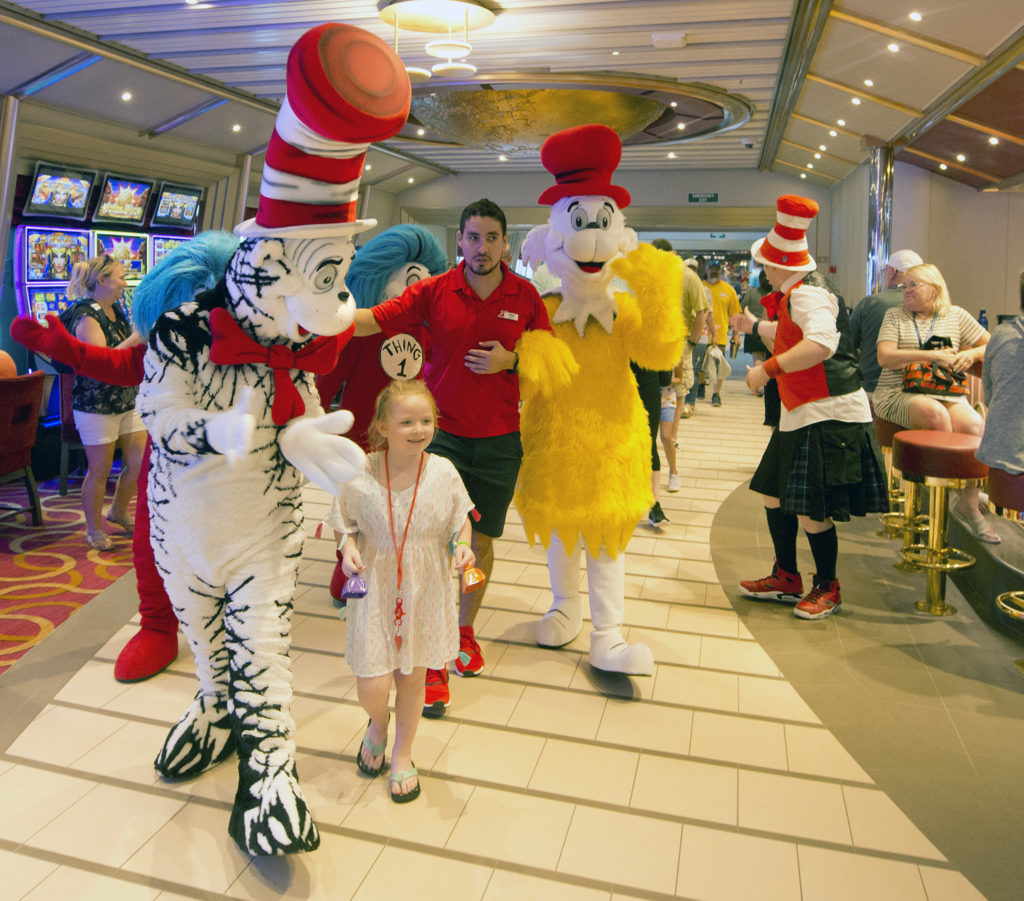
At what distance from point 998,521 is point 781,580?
161 centimetres

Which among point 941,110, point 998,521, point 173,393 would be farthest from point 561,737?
point 941,110

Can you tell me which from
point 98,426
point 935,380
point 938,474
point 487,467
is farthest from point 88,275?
point 935,380

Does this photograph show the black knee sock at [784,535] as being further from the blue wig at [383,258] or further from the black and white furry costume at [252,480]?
the black and white furry costume at [252,480]

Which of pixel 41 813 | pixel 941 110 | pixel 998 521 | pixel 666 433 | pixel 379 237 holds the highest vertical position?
pixel 941 110

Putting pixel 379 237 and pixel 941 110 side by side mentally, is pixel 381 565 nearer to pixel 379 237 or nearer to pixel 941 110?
pixel 379 237

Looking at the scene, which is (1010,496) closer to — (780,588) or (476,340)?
(780,588)

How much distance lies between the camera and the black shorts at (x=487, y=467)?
292 cm

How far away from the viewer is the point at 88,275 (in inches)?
185

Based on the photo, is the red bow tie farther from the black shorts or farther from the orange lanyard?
the black shorts

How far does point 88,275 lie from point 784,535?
12.8 ft

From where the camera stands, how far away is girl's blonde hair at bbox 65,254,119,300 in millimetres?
4672

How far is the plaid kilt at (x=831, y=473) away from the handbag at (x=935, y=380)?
3.19ft

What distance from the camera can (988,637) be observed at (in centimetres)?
342

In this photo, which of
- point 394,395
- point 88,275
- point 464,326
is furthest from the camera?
point 88,275
